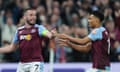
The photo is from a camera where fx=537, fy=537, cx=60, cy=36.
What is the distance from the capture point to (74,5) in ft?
60.3

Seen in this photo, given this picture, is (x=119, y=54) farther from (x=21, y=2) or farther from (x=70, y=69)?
(x=21, y=2)

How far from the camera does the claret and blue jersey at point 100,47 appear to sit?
34.3ft

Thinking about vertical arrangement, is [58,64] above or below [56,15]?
below

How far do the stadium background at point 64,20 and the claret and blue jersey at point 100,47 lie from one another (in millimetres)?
5304

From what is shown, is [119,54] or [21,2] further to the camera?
[21,2]

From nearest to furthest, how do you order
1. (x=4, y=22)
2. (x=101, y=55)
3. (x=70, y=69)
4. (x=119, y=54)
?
(x=101, y=55) < (x=70, y=69) < (x=119, y=54) < (x=4, y=22)

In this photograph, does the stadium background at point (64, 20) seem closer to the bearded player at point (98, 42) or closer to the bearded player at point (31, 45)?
the bearded player at point (31, 45)

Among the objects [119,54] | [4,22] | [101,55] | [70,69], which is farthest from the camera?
[4,22]

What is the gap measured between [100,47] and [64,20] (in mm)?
7603

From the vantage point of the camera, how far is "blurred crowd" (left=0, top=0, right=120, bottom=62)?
16375 mm

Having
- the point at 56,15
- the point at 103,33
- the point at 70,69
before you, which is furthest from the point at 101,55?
the point at 56,15

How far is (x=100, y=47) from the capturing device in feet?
34.4

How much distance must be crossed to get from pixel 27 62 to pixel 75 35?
234 inches

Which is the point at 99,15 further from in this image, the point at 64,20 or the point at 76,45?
the point at 64,20
